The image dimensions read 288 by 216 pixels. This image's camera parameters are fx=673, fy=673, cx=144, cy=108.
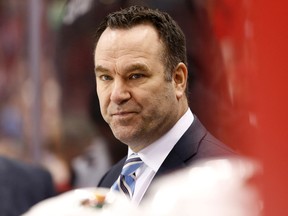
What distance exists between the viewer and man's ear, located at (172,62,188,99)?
1.46m

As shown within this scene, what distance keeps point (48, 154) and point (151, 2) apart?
86 cm

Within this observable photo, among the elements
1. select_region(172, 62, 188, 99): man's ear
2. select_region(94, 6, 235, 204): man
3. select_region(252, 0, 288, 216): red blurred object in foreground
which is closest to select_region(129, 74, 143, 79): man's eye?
select_region(94, 6, 235, 204): man

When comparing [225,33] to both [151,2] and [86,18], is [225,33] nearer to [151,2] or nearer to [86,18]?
[151,2]

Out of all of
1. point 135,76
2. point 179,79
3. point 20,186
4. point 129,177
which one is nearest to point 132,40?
point 135,76

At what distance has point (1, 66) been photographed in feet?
9.66

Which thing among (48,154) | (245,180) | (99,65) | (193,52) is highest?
(245,180)

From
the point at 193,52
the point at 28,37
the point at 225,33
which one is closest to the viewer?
the point at 225,33

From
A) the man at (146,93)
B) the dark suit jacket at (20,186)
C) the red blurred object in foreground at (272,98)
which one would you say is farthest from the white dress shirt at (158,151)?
the red blurred object in foreground at (272,98)

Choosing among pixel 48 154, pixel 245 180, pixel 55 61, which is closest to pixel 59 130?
pixel 48 154

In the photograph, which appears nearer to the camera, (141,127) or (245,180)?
(245,180)

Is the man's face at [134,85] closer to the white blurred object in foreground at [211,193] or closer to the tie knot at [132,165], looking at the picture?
the tie knot at [132,165]

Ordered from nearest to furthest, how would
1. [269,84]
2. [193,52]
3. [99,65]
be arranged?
[269,84], [99,65], [193,52]

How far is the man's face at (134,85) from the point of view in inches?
52.8

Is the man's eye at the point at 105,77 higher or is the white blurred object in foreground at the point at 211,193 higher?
the white blurred object in foreground at the point at 211,193
